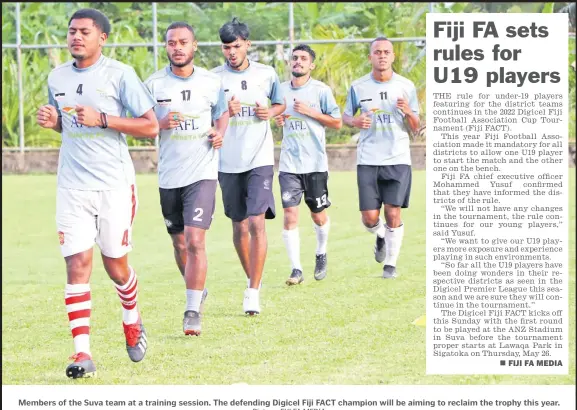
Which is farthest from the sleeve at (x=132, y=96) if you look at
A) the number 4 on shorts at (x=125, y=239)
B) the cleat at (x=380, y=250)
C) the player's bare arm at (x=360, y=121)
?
the cleat at (x=380, y=250)

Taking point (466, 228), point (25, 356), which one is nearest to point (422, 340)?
point (466, 228)

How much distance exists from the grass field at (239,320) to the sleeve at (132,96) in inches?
59.5

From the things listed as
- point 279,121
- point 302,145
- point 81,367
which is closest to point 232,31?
point 279,121

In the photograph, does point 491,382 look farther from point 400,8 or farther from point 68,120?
point 400,8

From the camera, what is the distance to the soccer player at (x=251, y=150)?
9.59 meters

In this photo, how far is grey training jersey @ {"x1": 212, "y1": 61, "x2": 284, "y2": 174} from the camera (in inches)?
377

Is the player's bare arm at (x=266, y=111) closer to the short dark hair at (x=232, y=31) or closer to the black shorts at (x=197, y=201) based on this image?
the short dark hair at (x=232, y=31)

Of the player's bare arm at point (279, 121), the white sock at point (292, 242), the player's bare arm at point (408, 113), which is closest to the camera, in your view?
the player's bare arm at point (408, 113)

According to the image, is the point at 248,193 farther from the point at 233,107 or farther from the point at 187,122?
the point at 187,122

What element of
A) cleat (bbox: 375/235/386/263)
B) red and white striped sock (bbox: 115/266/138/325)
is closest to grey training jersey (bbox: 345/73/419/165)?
cleat (bbox: 375/235/386/263)

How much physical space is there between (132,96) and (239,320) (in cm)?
255

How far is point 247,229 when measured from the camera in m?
10.1

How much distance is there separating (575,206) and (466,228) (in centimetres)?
817

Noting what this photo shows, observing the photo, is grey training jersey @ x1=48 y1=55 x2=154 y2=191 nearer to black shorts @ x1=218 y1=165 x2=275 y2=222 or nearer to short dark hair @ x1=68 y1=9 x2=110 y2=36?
short dark hair @ x1=68 y1=9 x2=110 y2=36
